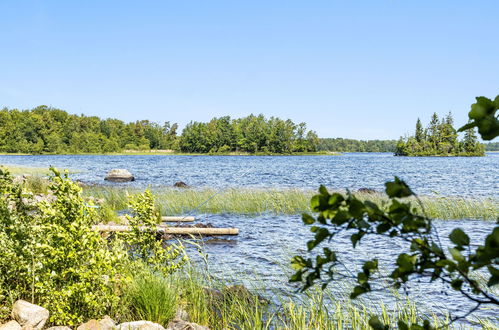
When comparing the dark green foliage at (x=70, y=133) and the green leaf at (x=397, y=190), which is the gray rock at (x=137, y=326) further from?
the dark green foliage at (x=70, y=133)

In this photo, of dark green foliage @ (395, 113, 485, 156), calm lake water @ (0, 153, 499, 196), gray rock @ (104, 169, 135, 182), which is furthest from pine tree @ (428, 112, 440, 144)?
gray rock @ (104, 169, 135, 182)

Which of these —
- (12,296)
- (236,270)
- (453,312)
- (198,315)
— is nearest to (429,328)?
(198,315)

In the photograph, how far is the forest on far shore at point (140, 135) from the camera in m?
109

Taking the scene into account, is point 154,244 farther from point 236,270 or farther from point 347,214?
point 347,214

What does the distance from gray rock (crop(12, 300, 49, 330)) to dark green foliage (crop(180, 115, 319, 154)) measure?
410ft

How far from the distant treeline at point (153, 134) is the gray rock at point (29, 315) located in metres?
114

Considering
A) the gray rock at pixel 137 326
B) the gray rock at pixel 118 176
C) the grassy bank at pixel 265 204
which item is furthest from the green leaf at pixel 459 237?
the gray rock at pixel 118 176

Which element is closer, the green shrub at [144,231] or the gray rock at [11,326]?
the gray rock at [11,326]

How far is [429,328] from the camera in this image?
1.39 metres

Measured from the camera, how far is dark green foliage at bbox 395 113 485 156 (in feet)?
357

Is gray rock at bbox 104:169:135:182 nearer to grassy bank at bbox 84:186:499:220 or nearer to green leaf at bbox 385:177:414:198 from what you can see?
grassy bank at bbox 84:186:499:220

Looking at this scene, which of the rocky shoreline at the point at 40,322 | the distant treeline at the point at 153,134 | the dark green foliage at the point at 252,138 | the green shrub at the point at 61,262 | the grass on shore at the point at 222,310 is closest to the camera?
the rocky shoreline at the point at 40,322

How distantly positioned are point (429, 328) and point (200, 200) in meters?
17.7

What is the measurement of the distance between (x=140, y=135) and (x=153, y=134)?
442 centimetres
